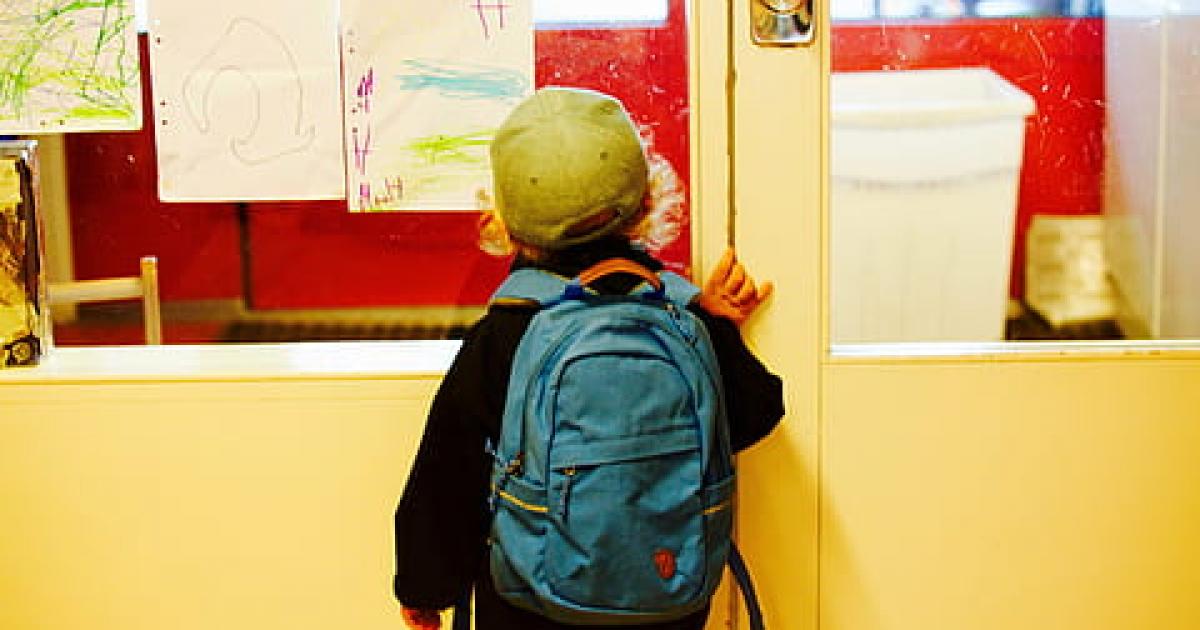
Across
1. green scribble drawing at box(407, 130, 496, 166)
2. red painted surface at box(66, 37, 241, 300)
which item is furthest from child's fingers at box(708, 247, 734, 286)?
red painted surface at box(66, 37, 241, 300)

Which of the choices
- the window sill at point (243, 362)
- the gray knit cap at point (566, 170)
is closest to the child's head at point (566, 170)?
the gray knit cap at point (566, 170)

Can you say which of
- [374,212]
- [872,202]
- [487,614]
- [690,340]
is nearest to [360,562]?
[487,614]

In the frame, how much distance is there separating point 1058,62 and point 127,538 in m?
1.32

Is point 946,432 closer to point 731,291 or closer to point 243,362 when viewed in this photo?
point 731,291

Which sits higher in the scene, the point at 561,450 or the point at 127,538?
the point at 561,450

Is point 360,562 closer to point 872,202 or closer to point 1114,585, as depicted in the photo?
point 1114,585

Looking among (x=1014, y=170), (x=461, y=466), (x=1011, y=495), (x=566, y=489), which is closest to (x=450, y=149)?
(x=461, y=466)

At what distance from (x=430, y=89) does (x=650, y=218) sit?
37cm

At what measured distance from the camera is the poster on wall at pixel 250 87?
4.98ft

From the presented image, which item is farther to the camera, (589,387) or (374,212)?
(374,212)

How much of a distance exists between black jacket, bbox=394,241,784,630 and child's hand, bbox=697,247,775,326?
15cm

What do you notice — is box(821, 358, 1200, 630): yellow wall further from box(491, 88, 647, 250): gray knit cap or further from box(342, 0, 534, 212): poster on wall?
box(342, 0, 534, 212): poster on wall

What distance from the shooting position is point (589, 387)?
45.4 inches

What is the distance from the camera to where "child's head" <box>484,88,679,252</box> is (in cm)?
120
